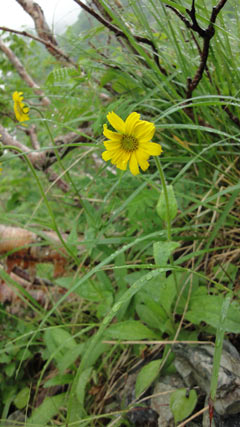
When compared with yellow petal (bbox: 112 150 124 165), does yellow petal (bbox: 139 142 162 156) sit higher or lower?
lower

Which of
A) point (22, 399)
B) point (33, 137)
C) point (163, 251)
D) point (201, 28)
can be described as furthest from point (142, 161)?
point (33, 137)

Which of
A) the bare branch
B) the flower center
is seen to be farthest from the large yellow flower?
the bare branch

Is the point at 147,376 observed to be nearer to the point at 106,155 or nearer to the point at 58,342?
the point at 58,342

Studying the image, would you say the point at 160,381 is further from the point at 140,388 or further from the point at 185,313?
the point at 185,313

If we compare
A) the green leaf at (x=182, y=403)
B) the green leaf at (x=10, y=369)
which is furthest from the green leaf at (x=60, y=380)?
the green leaf at (x=182, y=403)

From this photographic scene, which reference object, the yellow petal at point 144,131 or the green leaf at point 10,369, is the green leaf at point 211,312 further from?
the green leaf at point 10,369

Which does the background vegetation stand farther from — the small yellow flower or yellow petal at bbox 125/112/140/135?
yellow petal at bbox 125/112/140/135
